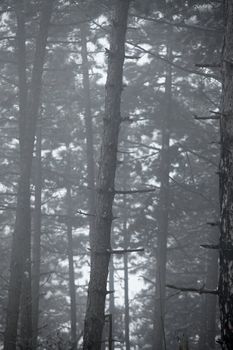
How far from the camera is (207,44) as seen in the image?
36.3 ft

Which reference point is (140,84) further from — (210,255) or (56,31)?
(210,255)

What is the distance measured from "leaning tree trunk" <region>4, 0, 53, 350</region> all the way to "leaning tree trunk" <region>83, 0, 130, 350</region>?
12.0 feet

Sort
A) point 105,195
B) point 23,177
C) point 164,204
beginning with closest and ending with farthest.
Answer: point 105,195 → point 23,177 → point 164,204

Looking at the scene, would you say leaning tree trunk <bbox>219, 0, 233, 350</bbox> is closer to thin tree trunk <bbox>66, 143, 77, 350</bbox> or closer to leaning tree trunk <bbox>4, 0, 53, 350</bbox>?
leaning tree trunk <bbox>4, 0, 53, 350</bbox>

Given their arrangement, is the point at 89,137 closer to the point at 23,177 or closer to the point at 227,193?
the point at 23,177

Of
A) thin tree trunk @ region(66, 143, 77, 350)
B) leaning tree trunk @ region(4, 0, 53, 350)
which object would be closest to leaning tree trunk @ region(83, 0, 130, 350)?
leaning tree trunk @ region(4, 0, 53, 350)

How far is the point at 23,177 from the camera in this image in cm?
1223

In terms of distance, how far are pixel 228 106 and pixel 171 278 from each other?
20.4 m

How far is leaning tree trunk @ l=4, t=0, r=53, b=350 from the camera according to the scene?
11.4 m

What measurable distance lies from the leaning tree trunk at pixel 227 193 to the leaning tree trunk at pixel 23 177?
6991 mm

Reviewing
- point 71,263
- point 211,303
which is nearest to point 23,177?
point 211,303

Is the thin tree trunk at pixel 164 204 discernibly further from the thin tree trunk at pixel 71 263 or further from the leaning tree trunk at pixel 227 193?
the leaning tree trunk at pixel 227 193

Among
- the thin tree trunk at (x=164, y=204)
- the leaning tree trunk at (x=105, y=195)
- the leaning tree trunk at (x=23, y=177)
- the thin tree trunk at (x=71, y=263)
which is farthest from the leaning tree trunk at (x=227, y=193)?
the thin tree trunk at (x=71, y=263)

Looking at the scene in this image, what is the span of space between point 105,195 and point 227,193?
118 inches
